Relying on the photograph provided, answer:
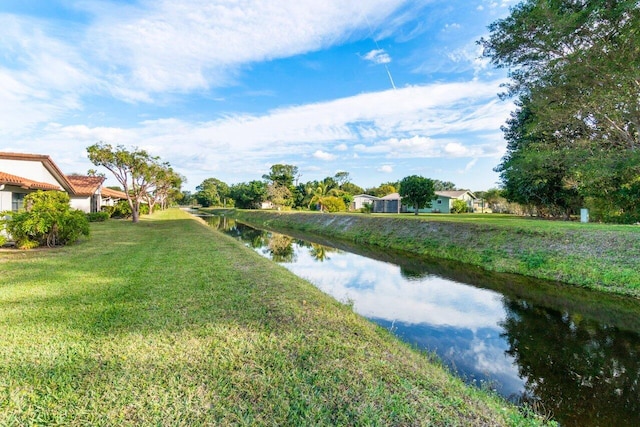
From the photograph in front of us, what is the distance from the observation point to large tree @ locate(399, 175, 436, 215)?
28109 mm

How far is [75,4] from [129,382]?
12.2 meters

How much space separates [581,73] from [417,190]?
16.8m

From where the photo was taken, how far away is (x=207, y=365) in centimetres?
313

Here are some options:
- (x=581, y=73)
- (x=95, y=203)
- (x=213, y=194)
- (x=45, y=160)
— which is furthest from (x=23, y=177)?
(x=213, y=194)

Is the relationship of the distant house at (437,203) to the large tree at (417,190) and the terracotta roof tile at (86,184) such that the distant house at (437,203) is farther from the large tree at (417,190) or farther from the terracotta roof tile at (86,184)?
the terracotta roof tile at (86,184)

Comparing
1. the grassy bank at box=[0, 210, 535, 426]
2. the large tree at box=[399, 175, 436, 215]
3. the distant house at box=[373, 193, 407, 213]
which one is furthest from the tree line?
the grassy bank at box=[0, 210, 535, 426]

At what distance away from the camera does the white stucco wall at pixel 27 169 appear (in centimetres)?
1389

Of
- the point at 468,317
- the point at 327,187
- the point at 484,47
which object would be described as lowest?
the point at 468,317

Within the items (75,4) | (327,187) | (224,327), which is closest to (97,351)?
(224,327)

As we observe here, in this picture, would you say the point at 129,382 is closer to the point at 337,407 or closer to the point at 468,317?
the point at 337,407

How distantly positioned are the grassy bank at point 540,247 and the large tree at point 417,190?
10.8 meters

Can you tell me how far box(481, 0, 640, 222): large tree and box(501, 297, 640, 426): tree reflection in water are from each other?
30.7 ft

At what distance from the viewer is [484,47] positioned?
13.8 m

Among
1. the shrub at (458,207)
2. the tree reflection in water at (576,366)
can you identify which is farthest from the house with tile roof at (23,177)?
the shrub at (458,207)
